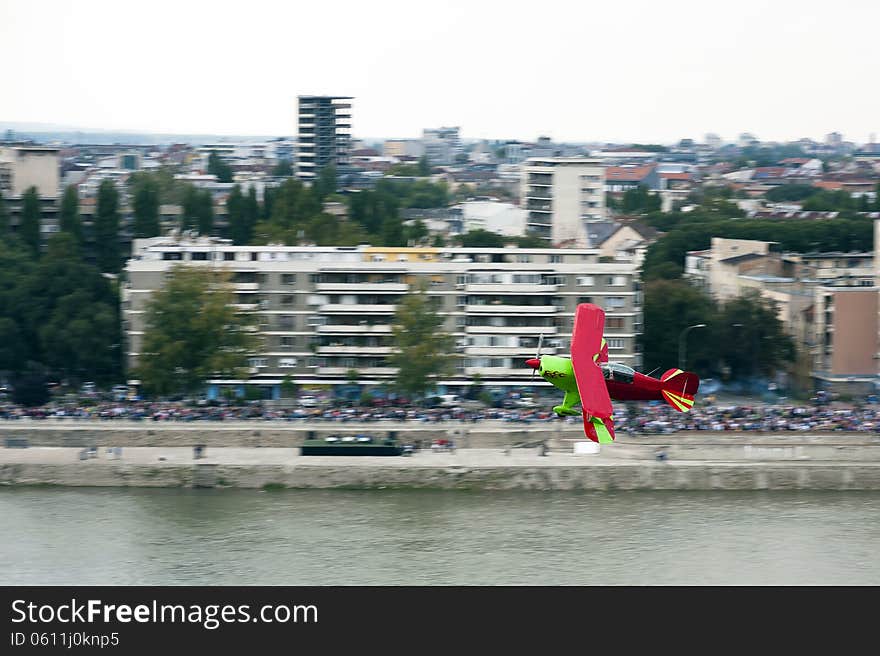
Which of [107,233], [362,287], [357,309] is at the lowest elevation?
[357,309]

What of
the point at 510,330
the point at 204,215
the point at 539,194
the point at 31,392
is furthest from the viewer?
the point at 539,194

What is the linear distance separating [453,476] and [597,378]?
20.1 feet

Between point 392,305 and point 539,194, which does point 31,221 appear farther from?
point 539,194

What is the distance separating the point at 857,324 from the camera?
53.9ft

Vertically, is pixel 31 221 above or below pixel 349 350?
above

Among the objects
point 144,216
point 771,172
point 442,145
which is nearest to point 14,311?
point 144,216

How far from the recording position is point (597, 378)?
6914mm

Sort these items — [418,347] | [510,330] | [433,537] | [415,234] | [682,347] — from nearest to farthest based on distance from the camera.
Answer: [433,537], [418,347], [510,330], [682,347], [415,234]

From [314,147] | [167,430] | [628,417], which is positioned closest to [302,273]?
[167,430]

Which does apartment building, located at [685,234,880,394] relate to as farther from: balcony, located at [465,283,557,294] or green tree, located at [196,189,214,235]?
green tree, located at [196,189,214,235]

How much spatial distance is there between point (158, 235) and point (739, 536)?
12.4 m

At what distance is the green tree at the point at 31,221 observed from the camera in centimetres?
2005

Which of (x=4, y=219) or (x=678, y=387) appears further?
(x=4, y=219)

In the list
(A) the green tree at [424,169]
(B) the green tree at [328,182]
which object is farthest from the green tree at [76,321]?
(A) the green tree at [424,169]
